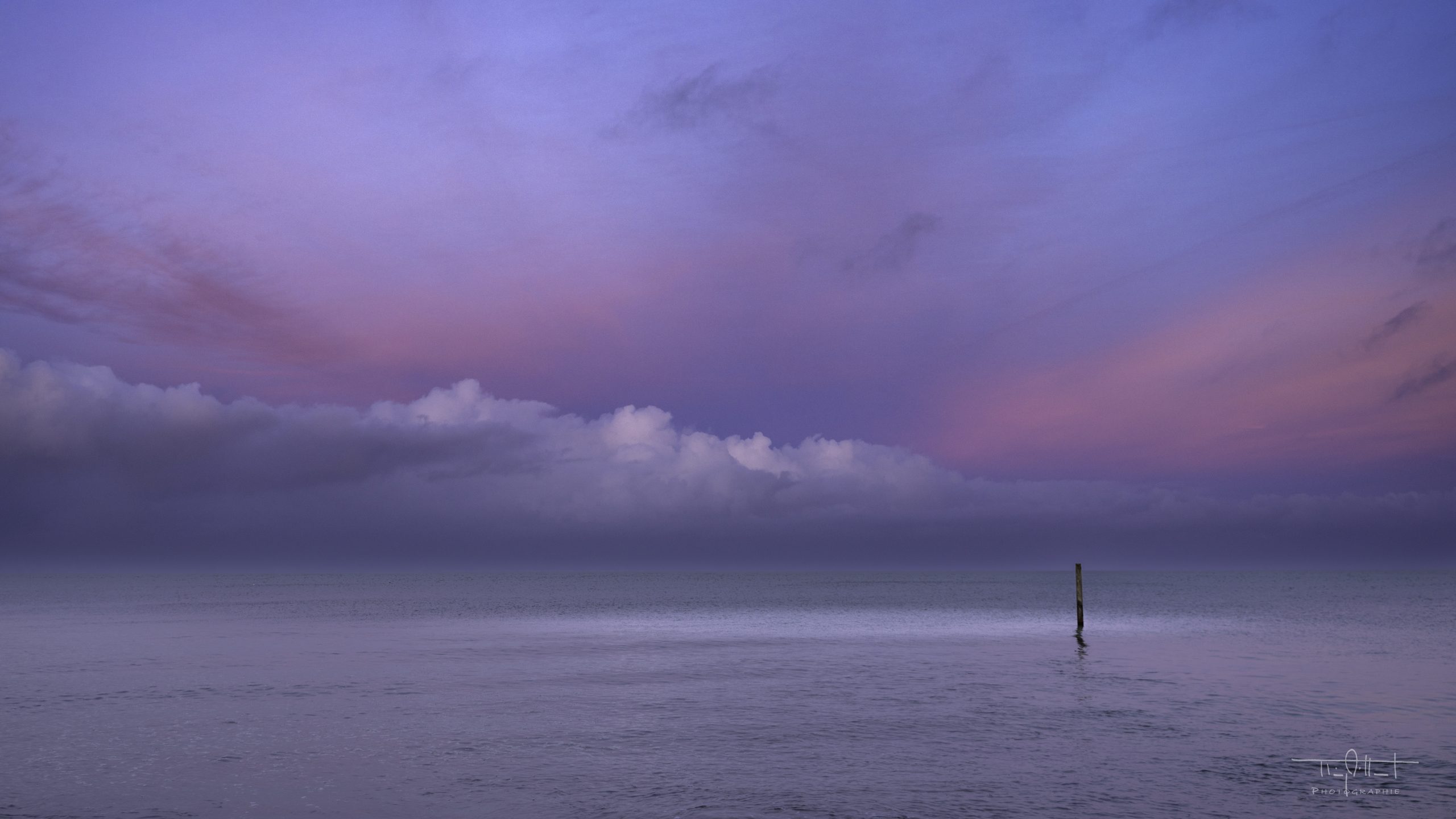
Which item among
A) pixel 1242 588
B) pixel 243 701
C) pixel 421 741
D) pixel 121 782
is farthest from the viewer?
pixel 1242 588

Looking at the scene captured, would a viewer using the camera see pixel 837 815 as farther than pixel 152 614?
No

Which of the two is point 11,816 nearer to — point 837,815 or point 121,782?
point 121,782

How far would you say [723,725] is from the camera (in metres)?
30.2

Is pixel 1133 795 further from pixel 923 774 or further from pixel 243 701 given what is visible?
pixel 243 701

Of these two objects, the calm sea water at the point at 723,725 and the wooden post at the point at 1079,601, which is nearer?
the calm sea water at the point at 723,725

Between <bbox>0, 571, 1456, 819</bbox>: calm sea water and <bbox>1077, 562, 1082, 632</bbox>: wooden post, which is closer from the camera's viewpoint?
<bbox>0, 571, 1456, 819</bbox>: calm sea water

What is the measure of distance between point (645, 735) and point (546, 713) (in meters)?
5.56

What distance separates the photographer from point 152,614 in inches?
4018

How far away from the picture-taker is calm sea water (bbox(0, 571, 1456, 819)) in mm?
20969

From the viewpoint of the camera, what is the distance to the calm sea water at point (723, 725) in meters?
21.0

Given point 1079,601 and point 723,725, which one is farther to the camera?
point 1079,601

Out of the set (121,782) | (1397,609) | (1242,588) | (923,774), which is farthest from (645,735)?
(1242,588)

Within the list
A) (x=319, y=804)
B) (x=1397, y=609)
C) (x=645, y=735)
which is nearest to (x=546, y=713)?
(x=645, y=735)

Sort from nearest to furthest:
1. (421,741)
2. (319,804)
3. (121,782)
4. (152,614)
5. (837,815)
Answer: (837,815), (319,804), (121,782), (421,741), (152,614)
